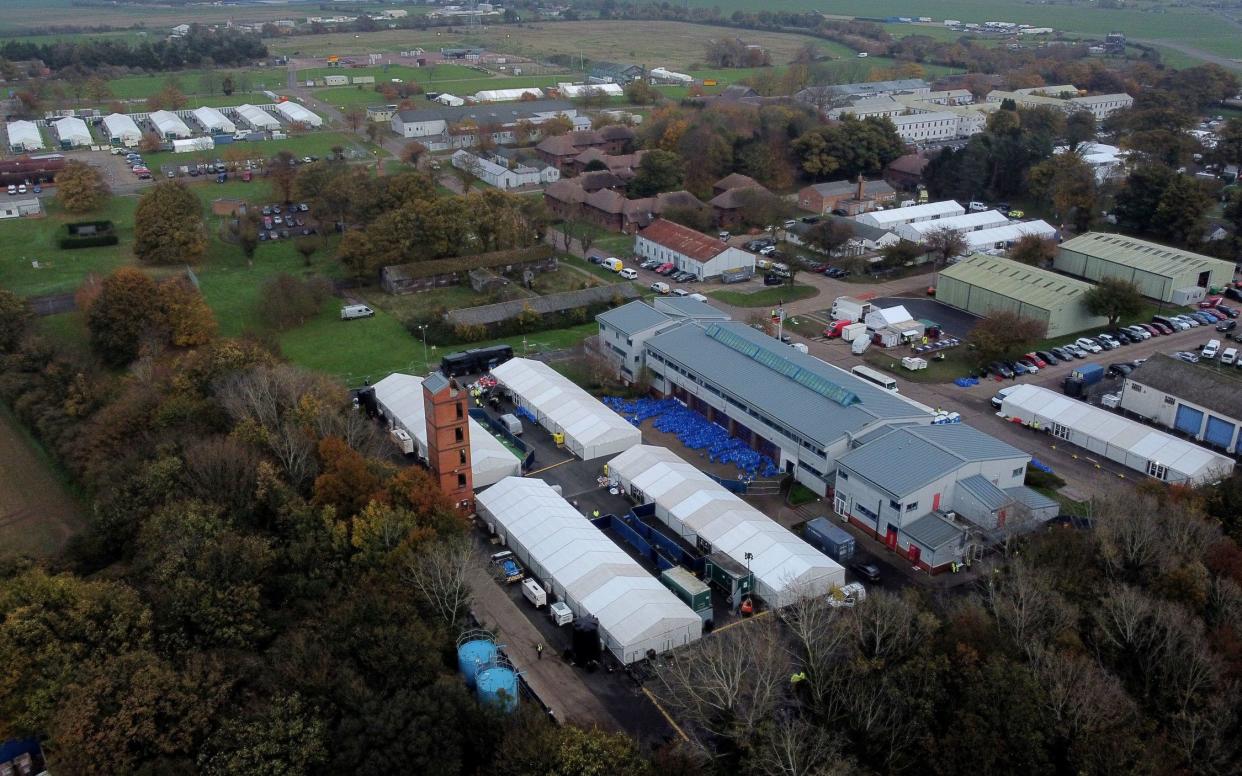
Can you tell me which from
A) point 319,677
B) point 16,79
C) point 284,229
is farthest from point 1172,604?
point 16,79

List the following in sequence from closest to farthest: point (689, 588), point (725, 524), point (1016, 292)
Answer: point (689, 588)
point (725, 524)
point (1016, 292)

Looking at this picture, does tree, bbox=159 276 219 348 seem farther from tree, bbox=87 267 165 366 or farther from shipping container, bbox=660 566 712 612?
shipping container, bbox=660 566 712 612

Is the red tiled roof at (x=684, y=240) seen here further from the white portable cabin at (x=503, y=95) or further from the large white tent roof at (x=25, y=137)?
the large white tent roof at (x=25, y=137)

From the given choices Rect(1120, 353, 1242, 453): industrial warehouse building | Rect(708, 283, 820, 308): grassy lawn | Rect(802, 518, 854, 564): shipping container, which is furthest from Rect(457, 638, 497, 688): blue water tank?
Rect(708, 283, 820, 308): grassy lawn

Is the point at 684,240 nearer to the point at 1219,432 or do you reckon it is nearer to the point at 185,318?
the point at 185,318

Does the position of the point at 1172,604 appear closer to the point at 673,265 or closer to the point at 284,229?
the point at 673,265

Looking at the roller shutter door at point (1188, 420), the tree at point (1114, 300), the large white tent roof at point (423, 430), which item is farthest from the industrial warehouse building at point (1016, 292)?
the large white tent roof at point (423, 430)

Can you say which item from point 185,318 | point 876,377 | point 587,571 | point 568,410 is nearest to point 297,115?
point 185,318
